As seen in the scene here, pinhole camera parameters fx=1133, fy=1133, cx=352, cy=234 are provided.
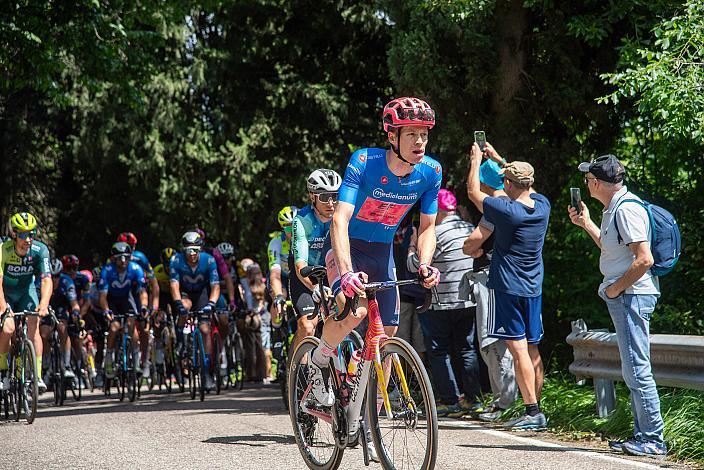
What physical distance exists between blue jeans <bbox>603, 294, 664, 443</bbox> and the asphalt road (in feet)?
0.89

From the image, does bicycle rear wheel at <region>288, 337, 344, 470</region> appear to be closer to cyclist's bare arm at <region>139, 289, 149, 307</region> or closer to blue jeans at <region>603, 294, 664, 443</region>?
blue jeans at <region>603, 294, 664, 443</region>

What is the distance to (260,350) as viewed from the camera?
17.8 metres

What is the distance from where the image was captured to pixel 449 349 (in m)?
11.4

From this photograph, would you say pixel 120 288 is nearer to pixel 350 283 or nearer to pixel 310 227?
pixel 310 227

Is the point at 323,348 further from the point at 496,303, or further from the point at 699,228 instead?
the point at 699,228

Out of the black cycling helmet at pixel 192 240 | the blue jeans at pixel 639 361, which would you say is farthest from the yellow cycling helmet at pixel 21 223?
the blue jeans at pixel 639 361

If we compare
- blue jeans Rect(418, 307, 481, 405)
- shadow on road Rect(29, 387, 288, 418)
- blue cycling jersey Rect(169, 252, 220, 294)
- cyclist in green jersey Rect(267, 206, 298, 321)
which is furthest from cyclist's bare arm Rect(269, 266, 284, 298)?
blue cycling jersey Rect(169, 252, 220, 294)

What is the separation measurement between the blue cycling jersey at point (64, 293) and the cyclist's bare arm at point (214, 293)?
2.75 m

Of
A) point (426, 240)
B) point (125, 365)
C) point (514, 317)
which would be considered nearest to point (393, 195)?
point (426, 240)

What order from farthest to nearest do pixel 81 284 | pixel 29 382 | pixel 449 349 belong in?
pixel 81 284 → pixel 29 382 → pixel 449 349

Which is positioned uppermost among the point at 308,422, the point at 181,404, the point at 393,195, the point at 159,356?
the point at 393,195

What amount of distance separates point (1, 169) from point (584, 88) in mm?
21522

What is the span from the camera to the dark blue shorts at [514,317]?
941 cm

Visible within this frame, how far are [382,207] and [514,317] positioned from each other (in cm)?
294
